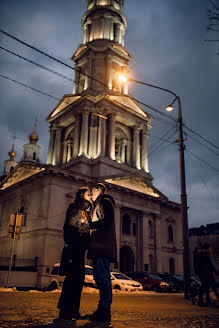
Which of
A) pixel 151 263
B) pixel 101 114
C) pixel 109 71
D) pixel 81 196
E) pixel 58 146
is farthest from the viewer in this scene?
pixel 109 71

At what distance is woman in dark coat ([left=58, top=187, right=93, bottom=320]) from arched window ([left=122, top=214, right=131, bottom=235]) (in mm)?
27618

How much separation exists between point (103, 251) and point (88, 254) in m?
0.26

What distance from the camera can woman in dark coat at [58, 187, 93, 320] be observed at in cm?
436

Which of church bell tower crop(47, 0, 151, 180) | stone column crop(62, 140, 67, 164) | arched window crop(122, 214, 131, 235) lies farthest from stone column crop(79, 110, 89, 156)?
arched window crop(122, 214, 131, 235)

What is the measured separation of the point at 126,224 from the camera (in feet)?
105

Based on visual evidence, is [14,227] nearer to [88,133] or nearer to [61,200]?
[61,200]

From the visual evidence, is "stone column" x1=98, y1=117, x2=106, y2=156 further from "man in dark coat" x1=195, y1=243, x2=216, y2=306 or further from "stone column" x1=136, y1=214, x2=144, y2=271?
"man in dark coat" x1=195, y1=243, x2=216, y2=306

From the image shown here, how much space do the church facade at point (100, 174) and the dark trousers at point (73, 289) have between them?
68.2 ft

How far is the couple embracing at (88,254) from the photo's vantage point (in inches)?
172

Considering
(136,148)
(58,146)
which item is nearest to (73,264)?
(136,148)

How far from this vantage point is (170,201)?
36.2m

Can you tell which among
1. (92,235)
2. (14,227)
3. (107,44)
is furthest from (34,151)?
(92,235)

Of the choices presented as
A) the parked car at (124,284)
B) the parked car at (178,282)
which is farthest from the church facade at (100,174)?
the parked car at (124,284)

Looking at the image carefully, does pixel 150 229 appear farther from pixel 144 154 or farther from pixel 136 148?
pixel 136 148
